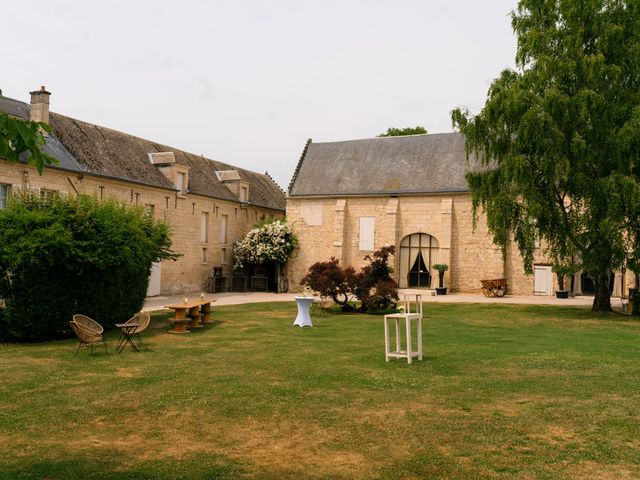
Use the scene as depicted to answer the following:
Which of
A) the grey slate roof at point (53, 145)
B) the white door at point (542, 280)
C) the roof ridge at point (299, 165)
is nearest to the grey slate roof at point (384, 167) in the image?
the roof ridge at point (299, 165)

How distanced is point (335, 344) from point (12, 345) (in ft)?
22.8

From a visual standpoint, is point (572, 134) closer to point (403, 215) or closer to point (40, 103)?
point (403, 215)

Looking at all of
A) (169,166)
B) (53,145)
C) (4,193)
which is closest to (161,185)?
(169,166)

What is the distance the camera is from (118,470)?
5.46 metres

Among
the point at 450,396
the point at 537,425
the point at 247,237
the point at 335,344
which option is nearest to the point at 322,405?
the point at 450,396

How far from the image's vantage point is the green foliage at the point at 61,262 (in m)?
13.2

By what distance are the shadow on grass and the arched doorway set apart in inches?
1059

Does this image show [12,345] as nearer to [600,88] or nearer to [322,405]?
[322,405]

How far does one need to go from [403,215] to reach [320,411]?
25.3 m

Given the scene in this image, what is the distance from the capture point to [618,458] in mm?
5773

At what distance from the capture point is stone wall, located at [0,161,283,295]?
2267cm

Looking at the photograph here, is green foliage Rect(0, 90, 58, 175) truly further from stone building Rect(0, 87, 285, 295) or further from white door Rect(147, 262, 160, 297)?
white door Rect(147, 262, 160, 297)

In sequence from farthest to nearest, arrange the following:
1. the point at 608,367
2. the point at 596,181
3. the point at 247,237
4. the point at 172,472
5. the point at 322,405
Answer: the point at 247,237 < the point at 596,181 < the point at 608,367 < the point at 322,405 < the point at 172,472

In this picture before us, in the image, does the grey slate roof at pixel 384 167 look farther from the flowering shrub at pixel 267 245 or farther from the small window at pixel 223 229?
the small window at pixel 223 229
